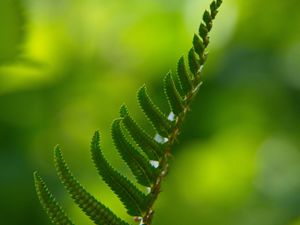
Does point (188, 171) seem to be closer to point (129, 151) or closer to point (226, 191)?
point (226, 191)

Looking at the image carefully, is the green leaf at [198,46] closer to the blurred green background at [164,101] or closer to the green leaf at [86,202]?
the green leaf at [86,202]

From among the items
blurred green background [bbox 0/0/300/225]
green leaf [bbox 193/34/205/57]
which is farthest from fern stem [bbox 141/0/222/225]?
blurred green background [bbox 0/0/300/225]

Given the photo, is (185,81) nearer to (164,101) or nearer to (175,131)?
(175,131)

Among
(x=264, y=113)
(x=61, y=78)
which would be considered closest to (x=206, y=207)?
(x=264, y=113)

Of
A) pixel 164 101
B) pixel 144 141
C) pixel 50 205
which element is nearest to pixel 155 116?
pixel 144 141

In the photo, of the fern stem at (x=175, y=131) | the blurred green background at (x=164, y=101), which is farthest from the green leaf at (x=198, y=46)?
the blurred green background at (x=164, y=101)

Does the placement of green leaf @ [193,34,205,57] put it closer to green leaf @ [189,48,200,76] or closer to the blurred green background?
green leaf @ [189,48,200,76]
